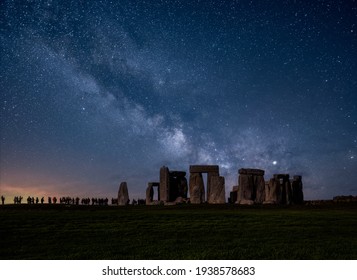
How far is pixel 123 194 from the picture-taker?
2945cm

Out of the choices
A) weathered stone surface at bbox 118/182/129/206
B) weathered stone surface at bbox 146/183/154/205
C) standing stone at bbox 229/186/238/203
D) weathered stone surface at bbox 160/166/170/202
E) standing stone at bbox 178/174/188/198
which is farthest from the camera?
standing stone at bbox 229/186/238/203

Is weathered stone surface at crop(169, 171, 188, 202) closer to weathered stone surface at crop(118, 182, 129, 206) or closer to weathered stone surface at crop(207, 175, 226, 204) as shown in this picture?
weathered stone surface at crop(207, 175, 226, 204)

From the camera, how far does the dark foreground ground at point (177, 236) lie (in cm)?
921

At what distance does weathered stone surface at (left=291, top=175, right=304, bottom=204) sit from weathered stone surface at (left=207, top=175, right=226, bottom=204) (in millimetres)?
7269

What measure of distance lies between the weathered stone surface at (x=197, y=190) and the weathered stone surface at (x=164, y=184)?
1815 mm

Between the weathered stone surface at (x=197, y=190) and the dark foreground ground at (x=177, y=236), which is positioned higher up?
the weathered stone surface at (x=197, y=190)

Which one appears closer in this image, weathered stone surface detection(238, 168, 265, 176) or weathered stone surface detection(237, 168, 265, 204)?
weathered stone surface detection(237, 168, 265, 204)

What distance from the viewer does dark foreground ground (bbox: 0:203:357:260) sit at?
9.21m

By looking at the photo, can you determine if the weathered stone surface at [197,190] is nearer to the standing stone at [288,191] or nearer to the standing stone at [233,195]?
the standing stone at [233,195]

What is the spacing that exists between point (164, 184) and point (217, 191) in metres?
3.84

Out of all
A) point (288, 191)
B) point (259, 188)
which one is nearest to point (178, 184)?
point (259, 188)

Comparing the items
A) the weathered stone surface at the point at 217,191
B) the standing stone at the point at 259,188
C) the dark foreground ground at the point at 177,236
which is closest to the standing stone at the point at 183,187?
the weathered stone surface at the point at 217,191

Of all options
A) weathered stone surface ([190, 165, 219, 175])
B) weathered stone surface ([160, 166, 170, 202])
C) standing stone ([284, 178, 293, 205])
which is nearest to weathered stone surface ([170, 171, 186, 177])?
weathered stone surface ([160, 166, 170, 202])

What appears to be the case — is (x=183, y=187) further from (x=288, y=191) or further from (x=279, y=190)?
(x=288, y=191)
